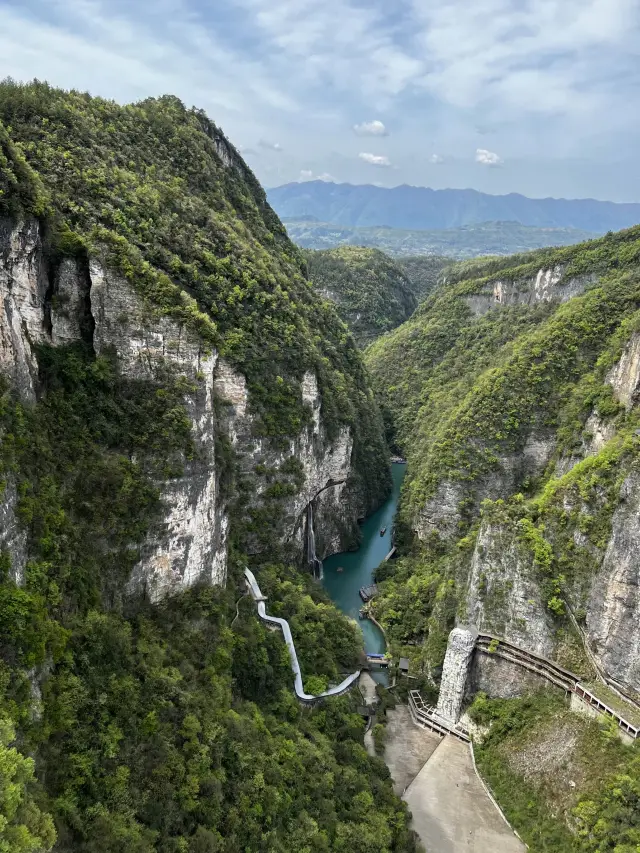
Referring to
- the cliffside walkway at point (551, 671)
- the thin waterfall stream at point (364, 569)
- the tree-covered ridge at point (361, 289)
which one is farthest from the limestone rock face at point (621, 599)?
the tree-covered ridge at point (361, 289)

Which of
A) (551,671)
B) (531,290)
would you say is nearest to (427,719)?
(551,671)

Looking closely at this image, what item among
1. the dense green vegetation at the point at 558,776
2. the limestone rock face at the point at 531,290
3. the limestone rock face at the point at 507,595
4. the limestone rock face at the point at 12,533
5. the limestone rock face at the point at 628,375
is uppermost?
the limestone rock face at the point at 531,290

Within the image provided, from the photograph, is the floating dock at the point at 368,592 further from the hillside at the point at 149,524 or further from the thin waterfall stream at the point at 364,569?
the hillside at the point at 149,524

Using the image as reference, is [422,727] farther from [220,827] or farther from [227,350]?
[227,350]

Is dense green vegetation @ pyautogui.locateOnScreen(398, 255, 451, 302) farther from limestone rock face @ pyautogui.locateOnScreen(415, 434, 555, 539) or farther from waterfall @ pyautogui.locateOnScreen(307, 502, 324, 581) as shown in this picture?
waterfall @ pyautogui.locateOnScreen(307, 502, 324, 581)

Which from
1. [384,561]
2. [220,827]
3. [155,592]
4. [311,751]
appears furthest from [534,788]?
[384,561]

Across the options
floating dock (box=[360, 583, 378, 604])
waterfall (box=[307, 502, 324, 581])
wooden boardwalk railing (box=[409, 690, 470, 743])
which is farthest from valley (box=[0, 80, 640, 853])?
floating dock (box=[360, 583, 378, 604])

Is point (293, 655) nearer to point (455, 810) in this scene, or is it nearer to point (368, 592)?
point (455, 810)
